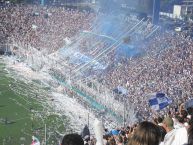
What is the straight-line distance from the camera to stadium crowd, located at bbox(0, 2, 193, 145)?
6.35m

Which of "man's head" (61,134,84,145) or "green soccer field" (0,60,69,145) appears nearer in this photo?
"man's head" (61,134,84,145)

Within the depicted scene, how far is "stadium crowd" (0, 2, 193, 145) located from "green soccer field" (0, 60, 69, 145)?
4.36m

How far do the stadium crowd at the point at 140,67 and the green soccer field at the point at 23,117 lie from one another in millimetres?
4355

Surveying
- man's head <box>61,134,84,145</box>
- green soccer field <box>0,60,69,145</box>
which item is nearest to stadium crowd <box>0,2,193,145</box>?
man's head <box>61,134,84,145</box>

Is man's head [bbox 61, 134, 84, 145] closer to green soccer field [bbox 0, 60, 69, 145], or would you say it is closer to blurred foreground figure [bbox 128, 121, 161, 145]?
blurred foreground figure [bbox 128, 121, 161, 145]

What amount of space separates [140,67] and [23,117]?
8.00 metres

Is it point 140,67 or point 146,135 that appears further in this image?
point 140,67

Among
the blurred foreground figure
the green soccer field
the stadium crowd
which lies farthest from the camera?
the green soccer field

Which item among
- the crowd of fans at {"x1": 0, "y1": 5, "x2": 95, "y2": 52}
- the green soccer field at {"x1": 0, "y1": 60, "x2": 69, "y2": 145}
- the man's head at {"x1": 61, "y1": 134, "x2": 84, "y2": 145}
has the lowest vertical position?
the green soccer field at {"x1": 0, "y1": 60, "x2": 69, "y2": 145}

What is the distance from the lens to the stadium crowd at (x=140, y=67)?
635 cm

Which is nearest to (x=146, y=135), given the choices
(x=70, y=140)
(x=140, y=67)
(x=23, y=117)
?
(x=70, y=140)

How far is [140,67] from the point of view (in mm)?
27594

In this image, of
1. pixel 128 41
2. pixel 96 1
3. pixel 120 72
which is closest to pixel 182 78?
pixel 120 72

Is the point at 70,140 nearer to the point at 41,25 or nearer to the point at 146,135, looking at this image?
the point at 146,135
